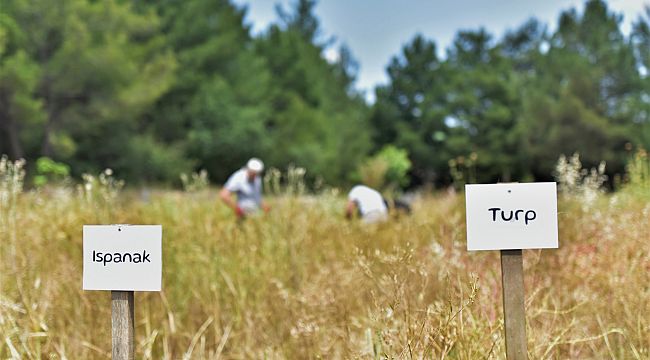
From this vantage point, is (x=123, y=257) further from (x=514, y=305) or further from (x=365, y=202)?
(x=365, y=202)

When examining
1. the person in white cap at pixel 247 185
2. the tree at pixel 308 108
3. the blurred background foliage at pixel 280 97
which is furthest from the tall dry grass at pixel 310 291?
the tree at pixel 308 108

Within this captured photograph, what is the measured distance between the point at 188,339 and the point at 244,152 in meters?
25.9

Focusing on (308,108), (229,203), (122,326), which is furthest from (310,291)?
(308,108)

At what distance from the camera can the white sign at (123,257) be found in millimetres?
2273

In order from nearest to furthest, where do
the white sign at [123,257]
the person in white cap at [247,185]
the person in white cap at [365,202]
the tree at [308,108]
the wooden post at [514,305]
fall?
the wooden post at [514,305] < the white sign at [123,257] < the person in white cap at [365,202] < the person in white cap at [247,185] < the tree at [308,108]

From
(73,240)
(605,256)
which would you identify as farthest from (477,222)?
(73,240)

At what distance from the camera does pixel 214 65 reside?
30688mm

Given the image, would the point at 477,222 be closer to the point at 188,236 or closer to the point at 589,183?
the point at 188,236

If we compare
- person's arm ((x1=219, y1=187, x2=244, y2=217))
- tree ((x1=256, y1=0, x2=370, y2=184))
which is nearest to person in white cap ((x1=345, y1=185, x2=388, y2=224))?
person's arm ((x1=219, y1=187, x2=244, y2=217))

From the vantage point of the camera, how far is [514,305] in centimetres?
215

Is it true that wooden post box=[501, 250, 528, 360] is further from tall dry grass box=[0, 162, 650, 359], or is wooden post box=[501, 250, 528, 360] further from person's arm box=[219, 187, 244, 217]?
person's arm box=[219, 187, 244, 217]

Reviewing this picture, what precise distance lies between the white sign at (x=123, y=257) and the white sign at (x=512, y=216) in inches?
39.9

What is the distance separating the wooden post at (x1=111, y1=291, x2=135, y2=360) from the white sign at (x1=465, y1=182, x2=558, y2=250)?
1.13 metres

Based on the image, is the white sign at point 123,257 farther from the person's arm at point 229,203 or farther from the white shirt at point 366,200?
the white shirt at point 366,200
